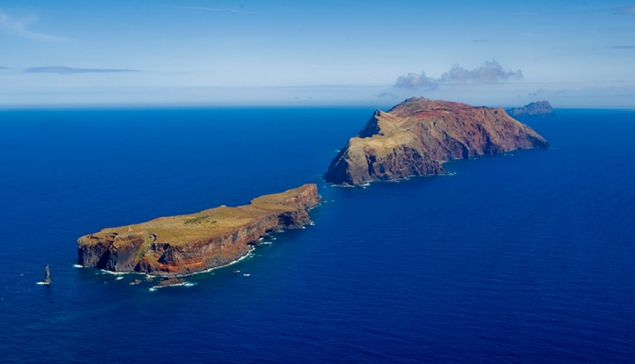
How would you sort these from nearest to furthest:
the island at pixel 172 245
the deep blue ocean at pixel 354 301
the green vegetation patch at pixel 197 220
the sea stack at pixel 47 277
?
1. the deep blue ocean at pixel 354 301
2. the sea stack at pixel 47 277
3. the island at pixel 172 245
4. the green vegetation patch at pixel 197 220

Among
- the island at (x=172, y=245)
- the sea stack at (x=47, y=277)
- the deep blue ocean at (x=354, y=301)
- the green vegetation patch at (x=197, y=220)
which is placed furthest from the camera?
the green vegetation patch at (x=197, y=220)

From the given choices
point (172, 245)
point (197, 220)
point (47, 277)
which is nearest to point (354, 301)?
point (172, 245)

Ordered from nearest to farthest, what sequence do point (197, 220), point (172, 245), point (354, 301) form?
point (354, 301)
point (172, 245)
point (197, 220)

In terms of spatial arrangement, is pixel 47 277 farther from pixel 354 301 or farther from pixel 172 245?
pixel 354 301

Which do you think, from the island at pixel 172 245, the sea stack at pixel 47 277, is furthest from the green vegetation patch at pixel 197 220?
the sea stack at pixel 47 277

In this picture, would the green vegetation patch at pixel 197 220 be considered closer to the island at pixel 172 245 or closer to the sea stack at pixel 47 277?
the island at pixel 172 245

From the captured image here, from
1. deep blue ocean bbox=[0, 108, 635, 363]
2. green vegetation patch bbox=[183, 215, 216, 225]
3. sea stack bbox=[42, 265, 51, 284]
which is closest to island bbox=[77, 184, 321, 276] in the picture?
green vegetation patch bbox=[183, 215, 216, 225]

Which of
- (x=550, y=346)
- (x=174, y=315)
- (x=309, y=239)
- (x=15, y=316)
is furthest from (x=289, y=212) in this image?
(x=550, y=346)

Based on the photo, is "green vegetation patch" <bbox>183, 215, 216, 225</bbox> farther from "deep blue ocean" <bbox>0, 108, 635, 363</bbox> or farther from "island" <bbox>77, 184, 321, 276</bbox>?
"deep blue ocean" <bbox>0, 108, 635, 363</bbox>
